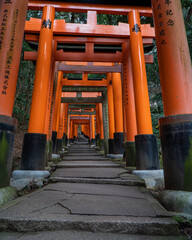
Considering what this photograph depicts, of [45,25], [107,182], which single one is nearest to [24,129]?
[45,25]

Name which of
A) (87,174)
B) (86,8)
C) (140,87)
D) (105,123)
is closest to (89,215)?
(87,174)

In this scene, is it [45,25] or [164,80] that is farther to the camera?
[45,25]

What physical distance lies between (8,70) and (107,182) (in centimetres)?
263

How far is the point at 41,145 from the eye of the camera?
3887mm

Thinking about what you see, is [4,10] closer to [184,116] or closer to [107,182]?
[184,116]

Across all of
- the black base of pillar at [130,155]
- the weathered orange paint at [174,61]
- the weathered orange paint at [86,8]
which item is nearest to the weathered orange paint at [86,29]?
the weathered orange paint at [86,8]

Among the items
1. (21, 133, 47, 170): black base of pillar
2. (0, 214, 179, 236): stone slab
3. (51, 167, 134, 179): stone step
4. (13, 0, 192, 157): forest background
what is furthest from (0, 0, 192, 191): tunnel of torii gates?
(13, 0, 192, 157): forest background

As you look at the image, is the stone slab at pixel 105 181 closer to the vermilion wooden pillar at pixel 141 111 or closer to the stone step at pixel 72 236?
the vermilion wooden pillar at pixel 141 111

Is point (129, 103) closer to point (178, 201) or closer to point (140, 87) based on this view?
point (140, 87)

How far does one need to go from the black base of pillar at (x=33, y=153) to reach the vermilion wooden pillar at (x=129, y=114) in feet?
7.99

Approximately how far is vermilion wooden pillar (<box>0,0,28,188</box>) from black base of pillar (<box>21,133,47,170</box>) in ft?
Result: 4.56

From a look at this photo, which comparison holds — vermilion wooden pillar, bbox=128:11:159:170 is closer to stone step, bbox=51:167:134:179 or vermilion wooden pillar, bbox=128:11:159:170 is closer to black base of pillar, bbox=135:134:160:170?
black base of pillar, bbox=135:134:160:170

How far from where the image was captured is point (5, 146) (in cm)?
223

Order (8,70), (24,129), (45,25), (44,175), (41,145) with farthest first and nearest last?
(24,129), (45,25), (41,145), (44,175), (8,70)
